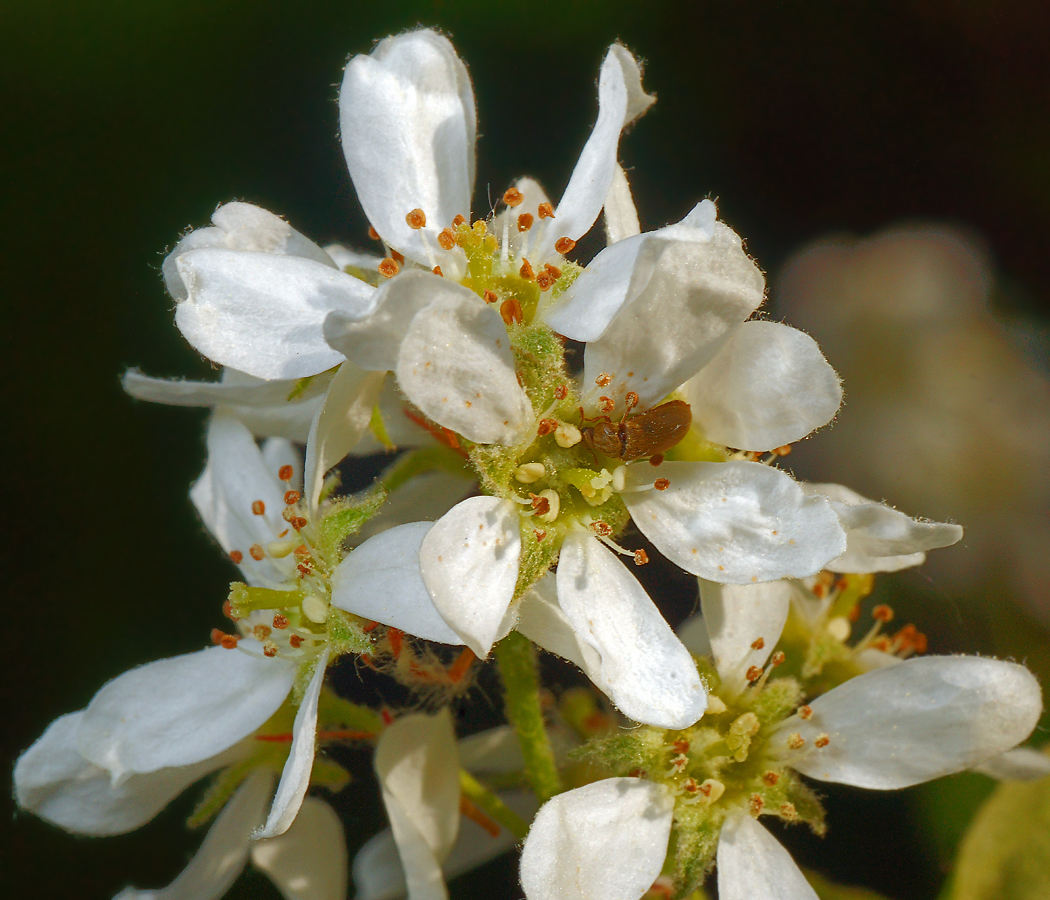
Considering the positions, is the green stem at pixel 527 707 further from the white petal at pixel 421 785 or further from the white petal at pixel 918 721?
the white petal at pixel 918 721

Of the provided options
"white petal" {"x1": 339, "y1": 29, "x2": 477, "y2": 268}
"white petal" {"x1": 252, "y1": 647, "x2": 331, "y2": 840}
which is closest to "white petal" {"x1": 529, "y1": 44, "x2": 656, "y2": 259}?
"white petal" {"x1": 339, "y1": 29, "x2": 477, "y2": 268}

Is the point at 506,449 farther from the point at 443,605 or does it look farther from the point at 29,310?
the point at 29,310

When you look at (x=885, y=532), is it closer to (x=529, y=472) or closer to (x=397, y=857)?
(x=529, y=472)

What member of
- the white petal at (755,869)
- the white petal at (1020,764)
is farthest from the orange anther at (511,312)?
the white petal at (1020,764)

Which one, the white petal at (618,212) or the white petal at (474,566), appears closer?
the white petal at (474,566)

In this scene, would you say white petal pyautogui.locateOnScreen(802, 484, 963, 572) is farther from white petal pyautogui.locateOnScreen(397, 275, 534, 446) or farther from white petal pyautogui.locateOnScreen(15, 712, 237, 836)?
white petal pyautogui.locateOnScreen(15, 712, 237, 836)

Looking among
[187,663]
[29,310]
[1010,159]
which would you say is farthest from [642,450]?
[1010,159]
